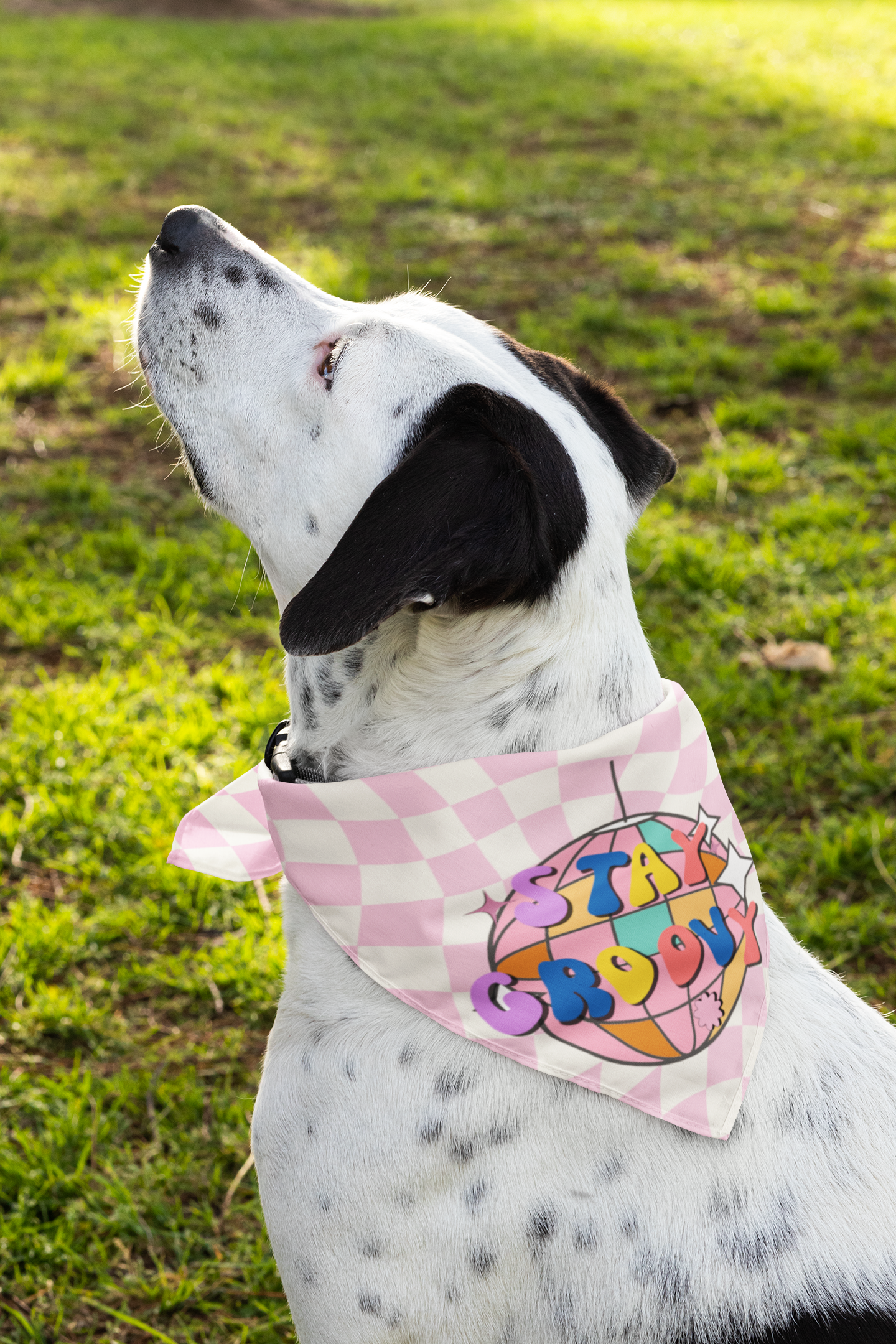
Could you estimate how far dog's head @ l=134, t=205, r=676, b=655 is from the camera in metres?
1.77

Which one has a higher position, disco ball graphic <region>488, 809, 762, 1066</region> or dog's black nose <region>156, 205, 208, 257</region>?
dog's black nose <region>156, 205, 208, 257</region>

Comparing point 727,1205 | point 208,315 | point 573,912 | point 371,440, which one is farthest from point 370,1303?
point 208,315

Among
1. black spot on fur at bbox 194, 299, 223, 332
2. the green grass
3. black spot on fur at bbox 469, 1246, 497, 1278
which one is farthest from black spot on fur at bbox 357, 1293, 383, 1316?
black spot on fur at bbox 194, 299, 223, 332

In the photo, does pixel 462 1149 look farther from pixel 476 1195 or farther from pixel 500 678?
pixel 500 678

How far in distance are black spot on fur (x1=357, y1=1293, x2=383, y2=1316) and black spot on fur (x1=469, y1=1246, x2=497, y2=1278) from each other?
0.17 meters

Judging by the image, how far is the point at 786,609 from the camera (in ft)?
14.7

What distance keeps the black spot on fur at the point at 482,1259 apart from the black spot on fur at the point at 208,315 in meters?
1.81

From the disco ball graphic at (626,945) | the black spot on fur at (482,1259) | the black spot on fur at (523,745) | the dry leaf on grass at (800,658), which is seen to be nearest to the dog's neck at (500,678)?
the black spot on fur at (523,745)

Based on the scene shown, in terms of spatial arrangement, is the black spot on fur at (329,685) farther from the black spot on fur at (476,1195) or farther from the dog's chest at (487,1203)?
the black spot on fur at (476,1195)

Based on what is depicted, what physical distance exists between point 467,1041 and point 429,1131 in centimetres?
16

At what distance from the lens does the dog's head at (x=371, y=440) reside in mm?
1774

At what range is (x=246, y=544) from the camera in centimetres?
479

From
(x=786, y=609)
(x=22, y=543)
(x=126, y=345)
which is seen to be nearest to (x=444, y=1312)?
(x=786, y=609)

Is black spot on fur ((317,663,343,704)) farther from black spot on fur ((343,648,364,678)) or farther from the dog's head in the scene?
the dog's head
